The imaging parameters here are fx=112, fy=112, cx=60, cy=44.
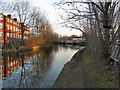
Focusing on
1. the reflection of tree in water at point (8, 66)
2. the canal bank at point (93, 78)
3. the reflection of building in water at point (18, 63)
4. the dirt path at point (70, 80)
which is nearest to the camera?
the canal bank at point (93, 78)

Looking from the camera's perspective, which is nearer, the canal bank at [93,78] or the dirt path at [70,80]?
the canal bank at [93,78]

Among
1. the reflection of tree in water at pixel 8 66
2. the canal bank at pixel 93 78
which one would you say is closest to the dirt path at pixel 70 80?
the canal bank at pixel 93 78

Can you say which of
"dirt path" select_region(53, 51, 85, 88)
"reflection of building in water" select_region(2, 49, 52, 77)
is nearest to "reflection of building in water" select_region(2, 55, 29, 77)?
"reflection of building in water" select_region(2, 49, 52, 77)

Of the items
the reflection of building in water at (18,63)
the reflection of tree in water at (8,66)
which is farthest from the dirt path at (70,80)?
the reflection of tree in water at (8,66)

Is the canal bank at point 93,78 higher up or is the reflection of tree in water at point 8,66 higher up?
the canal bank at point 93,78

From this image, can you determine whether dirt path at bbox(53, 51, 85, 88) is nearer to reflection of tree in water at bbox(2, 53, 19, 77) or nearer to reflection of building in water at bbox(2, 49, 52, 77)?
reflection of building in water at bbox(2, 49, 52, 77)

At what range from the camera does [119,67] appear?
5730 millimetres

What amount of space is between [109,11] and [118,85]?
535 cm

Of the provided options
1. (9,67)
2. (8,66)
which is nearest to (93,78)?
(9,67)

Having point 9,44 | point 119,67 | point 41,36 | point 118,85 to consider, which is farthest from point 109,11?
point 41,36

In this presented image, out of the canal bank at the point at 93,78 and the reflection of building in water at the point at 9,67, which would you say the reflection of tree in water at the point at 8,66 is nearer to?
the reflection of building in water at the point at 9,67

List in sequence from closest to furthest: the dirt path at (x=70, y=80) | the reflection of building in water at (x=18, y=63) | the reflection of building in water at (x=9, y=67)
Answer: the dirt path at (x=70, y=80)
the reflection of building in water at (x=9, y=67)
the reflection of building in water at (x=18, y=63)

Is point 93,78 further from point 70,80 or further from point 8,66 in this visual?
point 8,66

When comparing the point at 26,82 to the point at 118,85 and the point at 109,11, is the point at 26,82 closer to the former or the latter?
the point at 118,85
